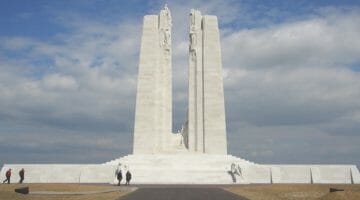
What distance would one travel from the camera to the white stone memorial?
3209 cm

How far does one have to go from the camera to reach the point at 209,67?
3947cm

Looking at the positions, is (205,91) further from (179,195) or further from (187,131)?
(179,195)

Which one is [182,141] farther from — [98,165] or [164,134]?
[98,165]

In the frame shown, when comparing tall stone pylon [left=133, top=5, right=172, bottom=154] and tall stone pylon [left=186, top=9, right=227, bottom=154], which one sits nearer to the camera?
tall stone pylon [left=133, top=5, right=172, bottom=154]

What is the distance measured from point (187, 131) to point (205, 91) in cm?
408

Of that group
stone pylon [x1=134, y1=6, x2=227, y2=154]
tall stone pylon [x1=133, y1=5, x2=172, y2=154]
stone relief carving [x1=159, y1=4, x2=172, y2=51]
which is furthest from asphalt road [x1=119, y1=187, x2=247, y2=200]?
stone relief carving [x1=159, y1=4, x2=172, y2=51]

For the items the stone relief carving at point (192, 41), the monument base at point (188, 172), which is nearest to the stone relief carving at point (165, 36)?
the stone relief carving at point (192, 41)

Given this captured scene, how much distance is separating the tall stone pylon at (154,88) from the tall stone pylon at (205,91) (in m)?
2.11

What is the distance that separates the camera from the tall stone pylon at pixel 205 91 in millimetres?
38625

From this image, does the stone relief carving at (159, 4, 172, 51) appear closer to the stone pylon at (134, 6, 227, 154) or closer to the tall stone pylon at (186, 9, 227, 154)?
the stone pylon at (134, 6, 227, 154)

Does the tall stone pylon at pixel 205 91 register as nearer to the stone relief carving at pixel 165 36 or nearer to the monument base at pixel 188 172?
the stone relief carving at pixel 165 36

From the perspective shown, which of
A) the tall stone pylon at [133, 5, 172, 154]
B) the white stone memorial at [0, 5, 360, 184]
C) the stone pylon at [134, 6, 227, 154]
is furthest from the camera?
the stone pylon at [134, 6, 227, 154]

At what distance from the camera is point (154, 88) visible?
1533 inches

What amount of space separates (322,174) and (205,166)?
8581 millimetres
